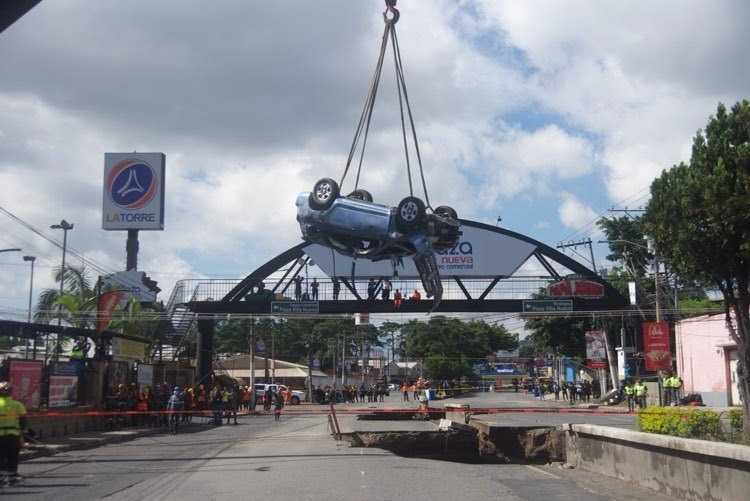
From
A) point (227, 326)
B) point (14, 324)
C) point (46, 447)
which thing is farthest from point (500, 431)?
point (227, 326)

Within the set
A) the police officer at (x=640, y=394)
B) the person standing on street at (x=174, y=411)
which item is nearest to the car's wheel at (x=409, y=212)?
the person standing on street at (x=174, y=411)

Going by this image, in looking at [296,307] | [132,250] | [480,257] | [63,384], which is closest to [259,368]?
[132,250]

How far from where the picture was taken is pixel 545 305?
4469cm

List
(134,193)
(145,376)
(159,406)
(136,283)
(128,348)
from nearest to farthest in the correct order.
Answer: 1. (159,406)
2. (128,348)
3. (145,376)
4. (136,283)
5. (134,193)

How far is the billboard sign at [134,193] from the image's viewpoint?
52.6 m

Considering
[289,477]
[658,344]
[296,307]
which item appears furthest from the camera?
[296,307]

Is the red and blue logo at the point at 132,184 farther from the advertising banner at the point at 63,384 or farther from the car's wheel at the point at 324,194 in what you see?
the car's wheel at the point at 324,194

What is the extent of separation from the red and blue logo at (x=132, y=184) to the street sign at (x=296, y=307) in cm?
1460

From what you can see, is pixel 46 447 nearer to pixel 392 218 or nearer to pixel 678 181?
pixel 392 218

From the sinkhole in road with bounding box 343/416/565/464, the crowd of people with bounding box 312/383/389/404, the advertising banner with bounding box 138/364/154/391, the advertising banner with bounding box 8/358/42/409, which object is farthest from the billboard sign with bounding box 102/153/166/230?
the sinkhole in road with bounding box 343/416/565/464

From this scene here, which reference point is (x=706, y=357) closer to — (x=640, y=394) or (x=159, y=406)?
(x=640, y=394)

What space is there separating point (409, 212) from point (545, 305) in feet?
112

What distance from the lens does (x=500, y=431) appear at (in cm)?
2056

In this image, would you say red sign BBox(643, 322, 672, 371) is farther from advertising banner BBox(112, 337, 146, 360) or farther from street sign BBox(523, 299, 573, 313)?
advertising banner BBox(112, 337, 146, 360)
